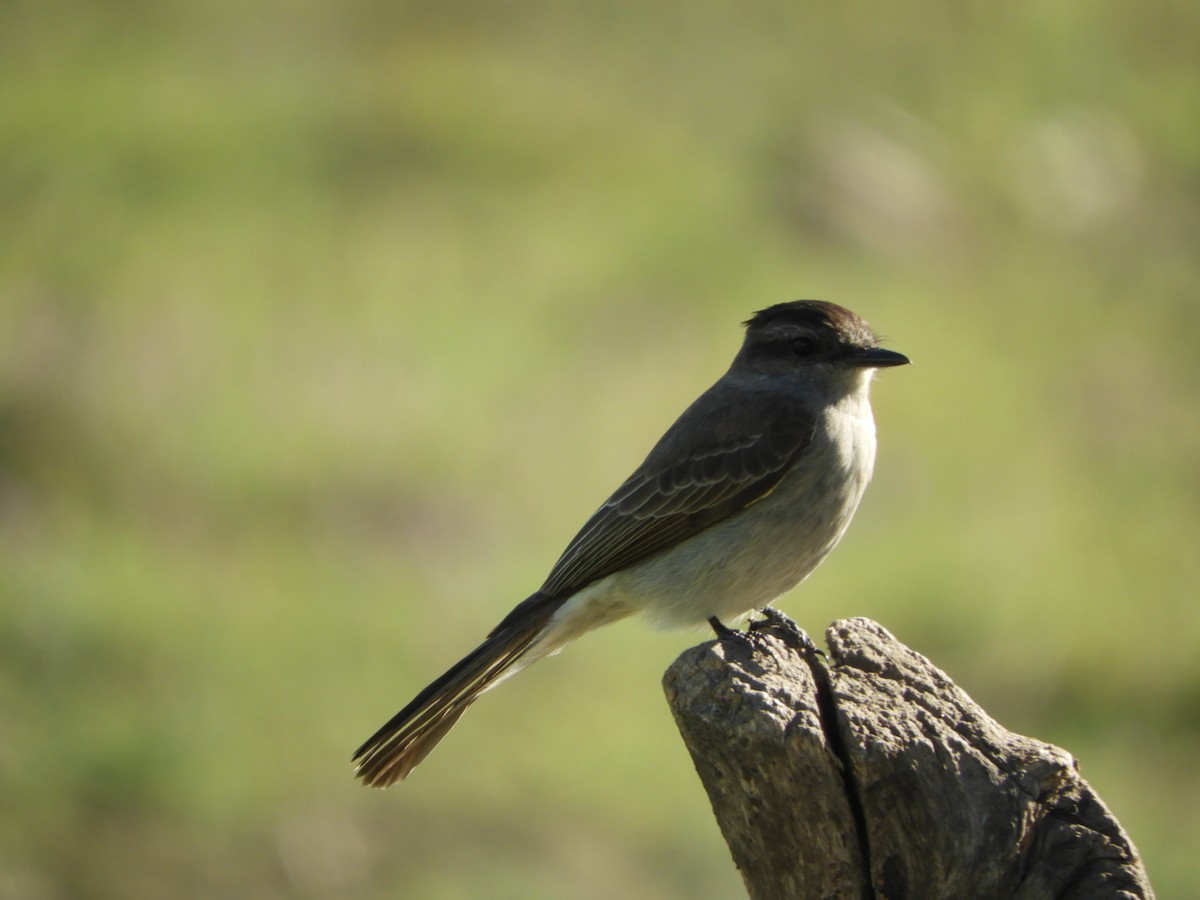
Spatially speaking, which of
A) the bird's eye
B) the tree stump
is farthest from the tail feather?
the tree stump

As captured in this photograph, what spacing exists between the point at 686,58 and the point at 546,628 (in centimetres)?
992

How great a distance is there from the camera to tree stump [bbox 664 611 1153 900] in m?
3.40

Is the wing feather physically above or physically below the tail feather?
above

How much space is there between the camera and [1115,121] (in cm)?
1562

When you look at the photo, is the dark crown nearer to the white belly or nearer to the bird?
the bird

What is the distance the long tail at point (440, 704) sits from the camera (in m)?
5.12

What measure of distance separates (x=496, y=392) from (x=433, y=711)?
18.5ft

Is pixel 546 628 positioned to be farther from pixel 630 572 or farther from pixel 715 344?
pixel 715 344

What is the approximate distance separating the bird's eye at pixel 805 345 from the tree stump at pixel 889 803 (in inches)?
97.9

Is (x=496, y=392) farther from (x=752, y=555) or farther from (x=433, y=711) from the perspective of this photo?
(x=433, y=711)

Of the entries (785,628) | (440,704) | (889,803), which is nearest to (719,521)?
(785,628)

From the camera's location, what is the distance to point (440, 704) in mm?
5246

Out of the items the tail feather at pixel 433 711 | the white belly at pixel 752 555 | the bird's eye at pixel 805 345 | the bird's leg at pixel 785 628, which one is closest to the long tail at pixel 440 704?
the tail feather at pixel 433 711

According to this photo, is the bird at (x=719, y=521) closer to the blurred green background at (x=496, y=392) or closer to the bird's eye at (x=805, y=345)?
the bird's eye at (x=805, y=345)
